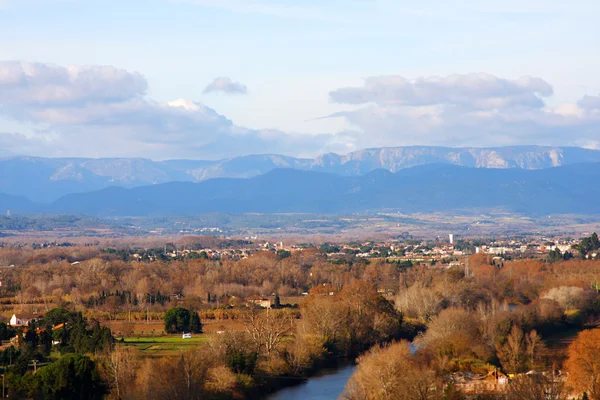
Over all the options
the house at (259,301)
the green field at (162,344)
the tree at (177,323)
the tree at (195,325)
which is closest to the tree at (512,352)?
the green field at (162,344)

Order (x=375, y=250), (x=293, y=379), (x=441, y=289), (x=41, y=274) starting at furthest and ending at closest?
(x=375, y=250) < (x=41, y=274) < (x=441, y=289) < (x=293, y=379)

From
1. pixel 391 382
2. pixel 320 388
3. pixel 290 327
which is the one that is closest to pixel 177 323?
pixel 290 327

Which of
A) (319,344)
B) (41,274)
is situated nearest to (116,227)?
(41,274)

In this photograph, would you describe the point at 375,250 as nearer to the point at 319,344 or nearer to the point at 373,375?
the point at 319,344

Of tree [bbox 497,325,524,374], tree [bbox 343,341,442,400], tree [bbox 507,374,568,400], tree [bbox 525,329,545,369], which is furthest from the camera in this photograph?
tree [bbox 525,329,545,369]

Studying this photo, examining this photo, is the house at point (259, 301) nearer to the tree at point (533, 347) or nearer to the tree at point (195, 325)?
the tree at point (195, 325)

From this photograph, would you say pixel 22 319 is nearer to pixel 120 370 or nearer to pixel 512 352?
pixel 120 370

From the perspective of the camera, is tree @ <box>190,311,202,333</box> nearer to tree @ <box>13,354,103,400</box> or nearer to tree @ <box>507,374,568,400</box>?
tree @ <box>13,354,103,400</box>

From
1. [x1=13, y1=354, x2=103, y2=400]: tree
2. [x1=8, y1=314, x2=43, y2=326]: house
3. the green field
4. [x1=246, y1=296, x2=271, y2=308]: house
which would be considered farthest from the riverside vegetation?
[x1=8, y1=314, x2=43, y2=326]: house
